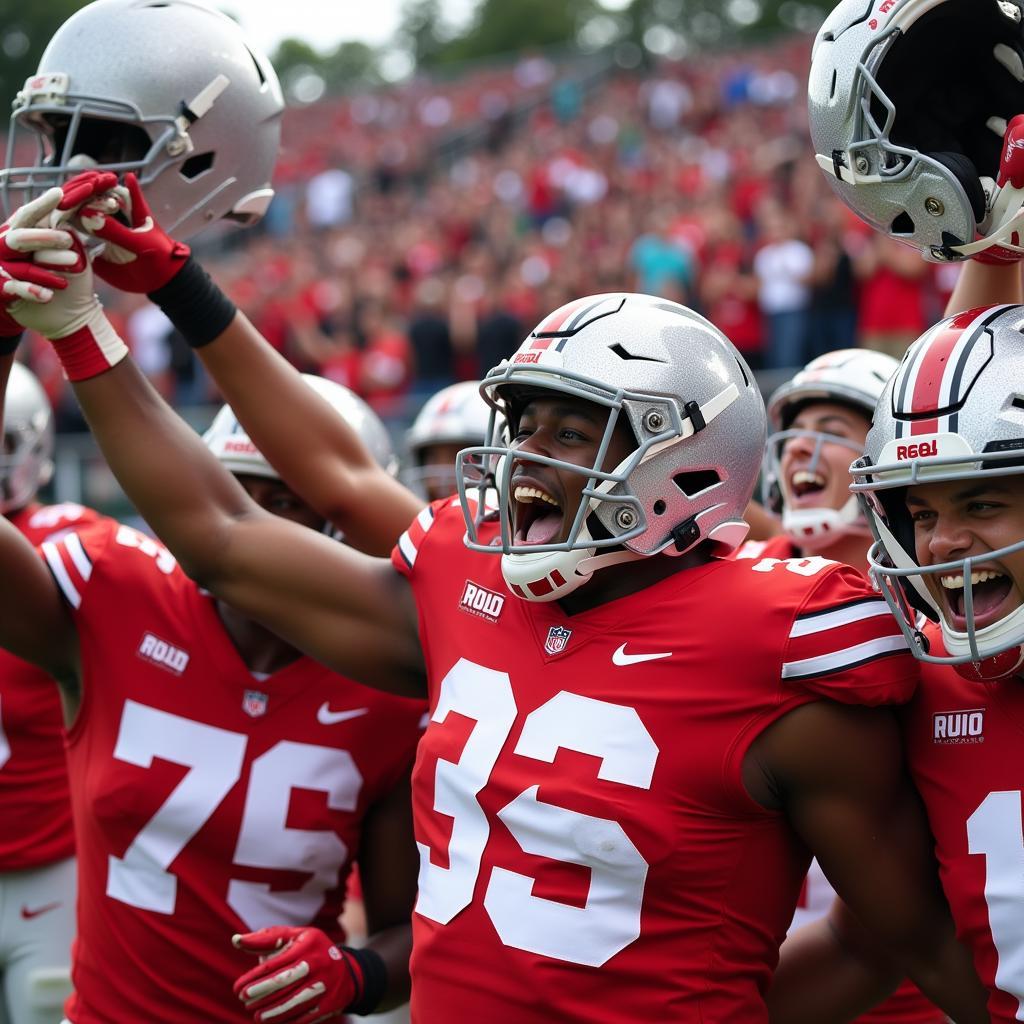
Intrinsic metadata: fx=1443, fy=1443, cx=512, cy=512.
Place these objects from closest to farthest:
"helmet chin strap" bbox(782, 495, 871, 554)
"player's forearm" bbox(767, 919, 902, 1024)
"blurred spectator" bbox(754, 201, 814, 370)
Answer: "player's forearm" bbox(767, 919, 902, 1024)
"helmet chin strap" bbox(782, 495, 871, 554)
"blurred spectator" bbox(754, 201, 814, 370)

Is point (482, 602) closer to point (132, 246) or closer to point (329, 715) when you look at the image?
point (329, 715)

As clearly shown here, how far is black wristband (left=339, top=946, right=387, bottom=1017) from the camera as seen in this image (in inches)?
111

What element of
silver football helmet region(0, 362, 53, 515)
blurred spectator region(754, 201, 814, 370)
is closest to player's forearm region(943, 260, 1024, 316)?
silver football helmet region(0, 362, 53, 515)

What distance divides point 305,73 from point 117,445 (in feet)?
173

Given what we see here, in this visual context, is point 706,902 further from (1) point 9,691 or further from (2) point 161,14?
(1) point 9,691

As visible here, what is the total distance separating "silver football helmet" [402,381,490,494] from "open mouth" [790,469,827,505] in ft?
4.20

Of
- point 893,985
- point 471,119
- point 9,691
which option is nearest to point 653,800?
point 893,985

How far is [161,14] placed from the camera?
285 centimetres

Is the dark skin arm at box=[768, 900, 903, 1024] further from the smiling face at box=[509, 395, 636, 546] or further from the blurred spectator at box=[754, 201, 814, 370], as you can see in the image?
the blurred spectator at box=[754, 201, 814, 370]

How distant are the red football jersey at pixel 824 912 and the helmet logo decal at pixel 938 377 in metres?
0.73

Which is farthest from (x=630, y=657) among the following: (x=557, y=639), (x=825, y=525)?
(x=825, y=525)

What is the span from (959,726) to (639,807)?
1.72 ft

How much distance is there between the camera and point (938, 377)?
2.23 meters

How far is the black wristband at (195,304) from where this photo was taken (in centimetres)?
270
